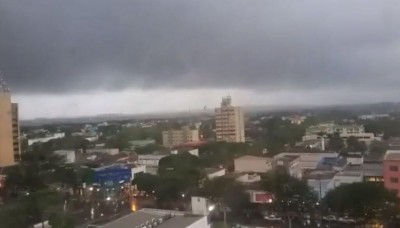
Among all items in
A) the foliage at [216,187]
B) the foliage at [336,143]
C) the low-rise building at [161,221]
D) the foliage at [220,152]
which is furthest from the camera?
the foliage at [336,143]

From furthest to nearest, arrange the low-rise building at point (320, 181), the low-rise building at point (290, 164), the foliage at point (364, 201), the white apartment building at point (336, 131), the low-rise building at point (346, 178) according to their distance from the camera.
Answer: the white apartment building at point (336, 131), the low-rise building at point (290, 164), the low-rise building at point (346, 178), the low-rise building at point (320, 181), the foliage at point (364, 201)

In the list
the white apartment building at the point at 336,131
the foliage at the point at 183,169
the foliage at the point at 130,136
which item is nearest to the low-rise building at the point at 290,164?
the foliage at the point at 183,169

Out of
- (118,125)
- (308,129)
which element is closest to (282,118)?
(308,129)

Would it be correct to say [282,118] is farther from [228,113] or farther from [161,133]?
[161,133]

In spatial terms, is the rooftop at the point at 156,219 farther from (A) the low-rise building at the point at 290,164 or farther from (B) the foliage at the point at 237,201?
(A) the low-rise building at the point at 290,164

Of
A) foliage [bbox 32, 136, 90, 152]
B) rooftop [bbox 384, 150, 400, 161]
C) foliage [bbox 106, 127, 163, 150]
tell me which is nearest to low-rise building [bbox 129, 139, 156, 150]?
foliage [bbox 106, 127, 163, 150]

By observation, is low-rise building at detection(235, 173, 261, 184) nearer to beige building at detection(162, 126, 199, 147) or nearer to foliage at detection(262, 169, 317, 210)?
foliage at detection(262, 169, 317, 210)

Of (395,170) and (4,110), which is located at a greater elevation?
(4,110)
